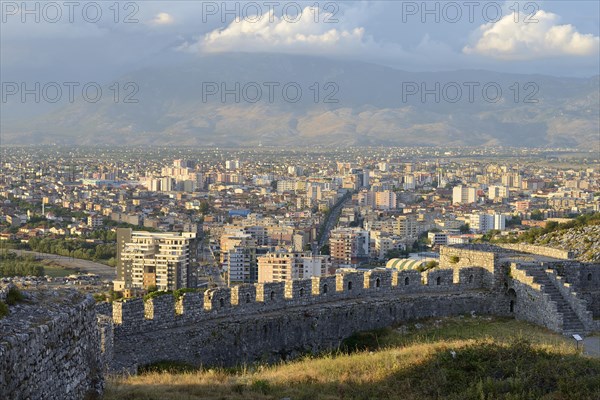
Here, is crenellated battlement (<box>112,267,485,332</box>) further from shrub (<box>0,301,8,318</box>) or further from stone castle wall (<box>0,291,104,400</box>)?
shrub (<box>0,301,8,318</box>)

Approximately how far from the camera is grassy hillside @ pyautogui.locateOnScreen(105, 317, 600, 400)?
986cm

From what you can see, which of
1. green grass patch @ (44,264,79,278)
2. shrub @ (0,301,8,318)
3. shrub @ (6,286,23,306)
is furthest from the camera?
green grass patch @ (44,264,79,278)

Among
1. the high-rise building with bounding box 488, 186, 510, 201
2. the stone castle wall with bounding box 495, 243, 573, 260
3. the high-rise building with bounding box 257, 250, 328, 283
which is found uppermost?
the stone castle wall with bounding box 495, 243, 573, 260

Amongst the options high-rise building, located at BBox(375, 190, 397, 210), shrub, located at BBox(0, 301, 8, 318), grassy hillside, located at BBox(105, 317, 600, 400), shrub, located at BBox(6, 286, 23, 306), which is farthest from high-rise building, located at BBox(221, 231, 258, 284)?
shrub, located at BBox(0, 301, 8, 318)

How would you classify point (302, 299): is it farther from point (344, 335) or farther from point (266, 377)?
point (266, 377)

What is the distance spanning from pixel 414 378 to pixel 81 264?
57.1 m

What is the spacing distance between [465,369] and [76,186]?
130 m

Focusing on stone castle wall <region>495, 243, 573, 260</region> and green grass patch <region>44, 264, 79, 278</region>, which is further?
green grass patch <region>44, 264, 79, 278</region>

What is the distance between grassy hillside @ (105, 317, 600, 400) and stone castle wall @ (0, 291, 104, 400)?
0.68m

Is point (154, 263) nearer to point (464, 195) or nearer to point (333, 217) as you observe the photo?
point (333, 217)

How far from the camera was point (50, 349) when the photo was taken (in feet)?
26.7

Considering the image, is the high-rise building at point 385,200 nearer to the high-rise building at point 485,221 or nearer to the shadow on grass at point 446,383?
the high-rise building at point 485,221

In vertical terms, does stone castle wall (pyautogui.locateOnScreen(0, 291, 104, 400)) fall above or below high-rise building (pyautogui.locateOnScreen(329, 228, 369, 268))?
above

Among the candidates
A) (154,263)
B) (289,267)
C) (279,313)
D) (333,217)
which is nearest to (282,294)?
(279,313)
